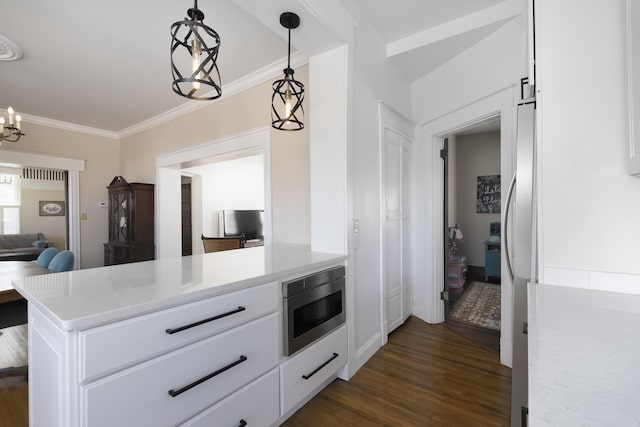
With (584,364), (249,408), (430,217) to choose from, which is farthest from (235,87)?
(584,364)

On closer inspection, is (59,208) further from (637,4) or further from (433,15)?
(637,4)

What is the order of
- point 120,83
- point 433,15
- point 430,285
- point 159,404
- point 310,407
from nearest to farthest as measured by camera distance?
point 159,404
point 310,407
point 433,15
point 430,285
point 120,83

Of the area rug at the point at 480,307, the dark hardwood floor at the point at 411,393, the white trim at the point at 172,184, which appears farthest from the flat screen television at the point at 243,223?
the area rug at the point at 480,307

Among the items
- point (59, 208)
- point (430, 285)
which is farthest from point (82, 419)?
point (59, 208)

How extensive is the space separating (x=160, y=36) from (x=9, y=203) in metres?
8.11

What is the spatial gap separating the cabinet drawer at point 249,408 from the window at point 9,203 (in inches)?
371

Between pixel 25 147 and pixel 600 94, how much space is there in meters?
→ 6.12

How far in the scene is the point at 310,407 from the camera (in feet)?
5.77

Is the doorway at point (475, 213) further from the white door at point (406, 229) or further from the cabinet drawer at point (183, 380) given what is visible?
the cabinet drawer at point (183, 380)

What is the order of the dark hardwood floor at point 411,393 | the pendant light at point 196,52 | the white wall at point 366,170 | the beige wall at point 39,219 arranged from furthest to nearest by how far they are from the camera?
the beige wall at point 39,219
the white wall at point 366,170
the dark hardwood floor at point 411,393
the pendant light at point 196,52

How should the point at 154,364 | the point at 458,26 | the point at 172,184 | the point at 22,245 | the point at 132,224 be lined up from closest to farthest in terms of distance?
the point at 154,364 < the point at 458,26 < the point at 132,224 < the point at 172,184 < the point at 22,245

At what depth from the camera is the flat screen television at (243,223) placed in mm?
6070

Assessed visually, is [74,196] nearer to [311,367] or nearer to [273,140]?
[273,140]

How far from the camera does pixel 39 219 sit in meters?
7.71
